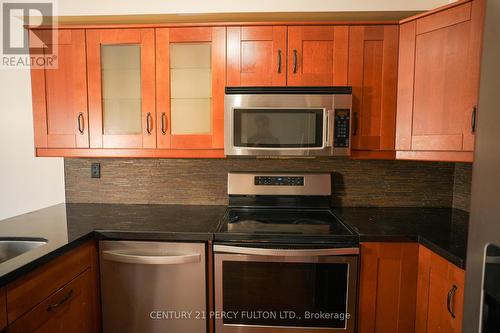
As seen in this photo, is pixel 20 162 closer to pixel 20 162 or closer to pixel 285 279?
pixel 20 162

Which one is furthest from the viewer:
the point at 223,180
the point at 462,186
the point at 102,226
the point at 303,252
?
the point at 223,180

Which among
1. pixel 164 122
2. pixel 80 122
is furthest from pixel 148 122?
pixel 80 122

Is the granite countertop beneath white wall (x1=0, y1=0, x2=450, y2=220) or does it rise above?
beneath

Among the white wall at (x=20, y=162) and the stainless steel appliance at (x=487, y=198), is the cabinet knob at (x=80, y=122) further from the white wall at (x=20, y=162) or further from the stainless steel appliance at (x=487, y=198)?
the stainless steel appliance at (x=487, y=198)

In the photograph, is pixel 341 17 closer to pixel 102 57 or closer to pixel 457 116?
pixel 457 116

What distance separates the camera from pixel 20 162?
1973 millimetres

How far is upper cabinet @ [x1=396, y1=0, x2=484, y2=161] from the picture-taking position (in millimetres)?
1284

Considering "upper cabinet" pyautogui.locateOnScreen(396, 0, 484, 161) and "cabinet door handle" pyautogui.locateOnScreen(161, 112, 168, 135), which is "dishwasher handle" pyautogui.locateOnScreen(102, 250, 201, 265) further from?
"upper cabinet" pyautogui.locateOnScreen(396, 0, 484, 161)

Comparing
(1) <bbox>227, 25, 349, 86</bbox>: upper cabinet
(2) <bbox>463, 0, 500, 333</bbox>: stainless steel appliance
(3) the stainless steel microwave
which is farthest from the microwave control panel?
(2) <bbox>463, 0, 500, 333</bbox>: stainless steel appliance

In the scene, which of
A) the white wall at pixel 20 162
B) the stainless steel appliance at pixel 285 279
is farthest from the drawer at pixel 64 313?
the white wall at pixel 20 162

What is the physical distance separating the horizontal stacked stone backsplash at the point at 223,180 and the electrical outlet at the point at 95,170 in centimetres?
3

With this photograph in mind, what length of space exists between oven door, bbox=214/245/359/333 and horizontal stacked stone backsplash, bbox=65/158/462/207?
66cm

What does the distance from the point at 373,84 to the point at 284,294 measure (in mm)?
1276

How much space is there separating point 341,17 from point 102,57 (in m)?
1.49
